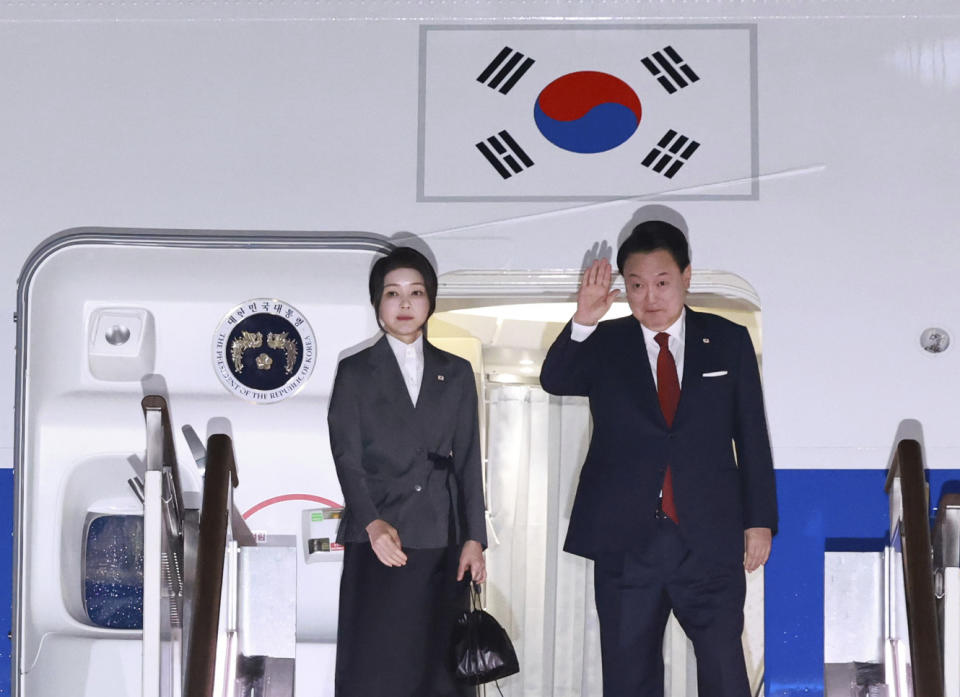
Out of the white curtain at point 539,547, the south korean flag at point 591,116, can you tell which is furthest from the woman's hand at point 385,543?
the white curtain at point 539,547

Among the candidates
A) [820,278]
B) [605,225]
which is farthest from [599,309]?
[820,278]

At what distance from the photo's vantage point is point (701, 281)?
4.51 m

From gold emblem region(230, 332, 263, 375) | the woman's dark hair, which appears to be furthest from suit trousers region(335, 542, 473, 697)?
the woman's dark hair

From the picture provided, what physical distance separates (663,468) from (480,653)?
0.82 meters

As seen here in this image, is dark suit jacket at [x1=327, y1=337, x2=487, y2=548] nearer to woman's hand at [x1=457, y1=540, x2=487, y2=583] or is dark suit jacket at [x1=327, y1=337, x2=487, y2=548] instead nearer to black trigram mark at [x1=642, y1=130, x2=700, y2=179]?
woman's hand at [x1=457, y1=540, x2=487, y2=583]

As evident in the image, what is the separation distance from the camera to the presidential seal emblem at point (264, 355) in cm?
459

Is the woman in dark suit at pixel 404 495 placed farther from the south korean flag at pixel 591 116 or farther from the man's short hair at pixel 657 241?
the man's short hair at pixel 657 241

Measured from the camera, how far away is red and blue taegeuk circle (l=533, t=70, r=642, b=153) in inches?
179

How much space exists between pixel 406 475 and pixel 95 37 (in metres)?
1.87

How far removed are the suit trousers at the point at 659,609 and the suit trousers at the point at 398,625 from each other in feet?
1.66

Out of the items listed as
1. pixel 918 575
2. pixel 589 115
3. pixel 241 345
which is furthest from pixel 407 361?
pixel 918 575

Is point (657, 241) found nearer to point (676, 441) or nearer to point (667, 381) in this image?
point (667, 381)

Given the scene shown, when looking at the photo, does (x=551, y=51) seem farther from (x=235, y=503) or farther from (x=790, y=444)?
(x=235, y=503)

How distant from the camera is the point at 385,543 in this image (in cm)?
430
